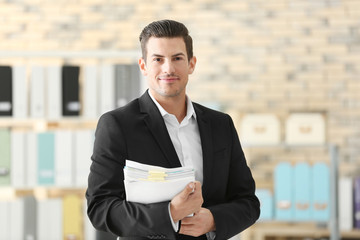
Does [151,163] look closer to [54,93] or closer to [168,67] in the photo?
[168,67]

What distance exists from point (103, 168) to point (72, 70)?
2.03 meters

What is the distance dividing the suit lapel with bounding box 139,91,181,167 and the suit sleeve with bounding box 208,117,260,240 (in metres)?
0.17

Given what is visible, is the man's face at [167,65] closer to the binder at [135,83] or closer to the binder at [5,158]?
the binder at [135,83]

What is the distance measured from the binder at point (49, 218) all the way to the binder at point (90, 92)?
566 mm

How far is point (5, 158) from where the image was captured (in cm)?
329

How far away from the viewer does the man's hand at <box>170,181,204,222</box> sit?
4.28ft

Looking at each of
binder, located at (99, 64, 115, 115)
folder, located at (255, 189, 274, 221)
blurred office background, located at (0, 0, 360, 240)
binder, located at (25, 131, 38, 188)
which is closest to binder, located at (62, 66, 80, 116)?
binder, located at (99, 64, 115, 115)

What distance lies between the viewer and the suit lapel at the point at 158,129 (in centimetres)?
139

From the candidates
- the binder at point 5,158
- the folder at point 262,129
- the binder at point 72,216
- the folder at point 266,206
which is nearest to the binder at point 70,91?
the binder at point 5,158

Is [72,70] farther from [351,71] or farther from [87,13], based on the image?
[351,71]

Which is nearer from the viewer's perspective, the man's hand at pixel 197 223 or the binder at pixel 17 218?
the man's hand at pixel 197 223

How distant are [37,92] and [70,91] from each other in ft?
0.64

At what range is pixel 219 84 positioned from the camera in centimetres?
466

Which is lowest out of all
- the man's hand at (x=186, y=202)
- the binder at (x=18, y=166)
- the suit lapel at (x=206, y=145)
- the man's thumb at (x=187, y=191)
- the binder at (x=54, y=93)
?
the binder at (x=18, y=166)
